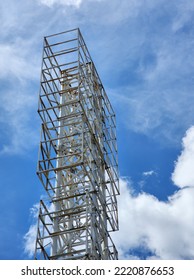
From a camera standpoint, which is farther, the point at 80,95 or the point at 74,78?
the point at 74,78

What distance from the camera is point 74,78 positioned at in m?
39.3

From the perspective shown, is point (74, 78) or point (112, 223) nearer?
point (112, 223)

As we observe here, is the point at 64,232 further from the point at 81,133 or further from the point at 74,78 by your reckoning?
the point at 74,78

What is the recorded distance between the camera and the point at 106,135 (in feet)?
129

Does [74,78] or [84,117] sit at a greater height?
[74,78]

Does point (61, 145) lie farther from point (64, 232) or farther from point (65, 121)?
point (64, 232)

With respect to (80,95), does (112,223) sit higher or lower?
lower

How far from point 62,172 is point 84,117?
3.48 metres
